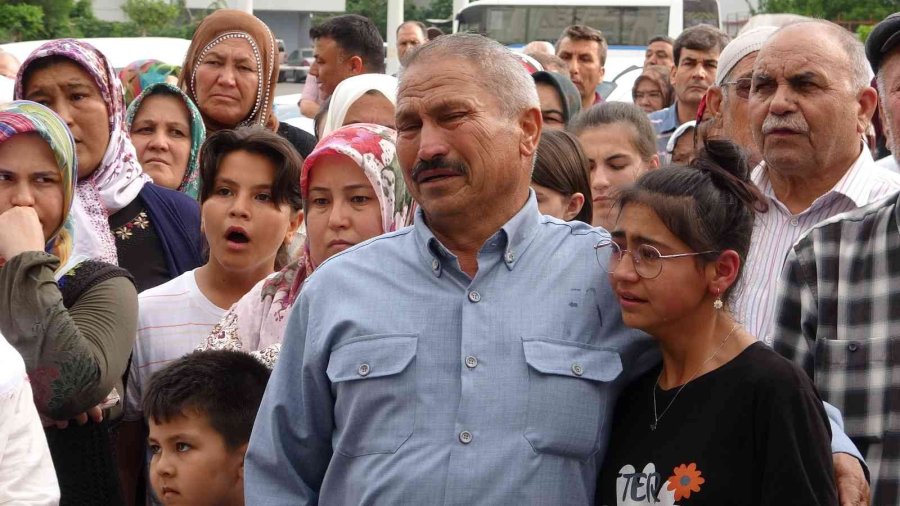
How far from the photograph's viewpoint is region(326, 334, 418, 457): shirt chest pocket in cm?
304

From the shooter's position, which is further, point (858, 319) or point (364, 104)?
point (364, 104)

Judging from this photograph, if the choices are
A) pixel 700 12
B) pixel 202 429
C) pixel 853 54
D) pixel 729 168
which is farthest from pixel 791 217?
pixel 700 12

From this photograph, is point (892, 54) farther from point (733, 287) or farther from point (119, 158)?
point (119, 158)

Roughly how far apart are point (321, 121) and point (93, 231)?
2.02m

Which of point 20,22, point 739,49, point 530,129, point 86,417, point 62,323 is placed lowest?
point 20,22

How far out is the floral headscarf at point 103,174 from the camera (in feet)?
16.3

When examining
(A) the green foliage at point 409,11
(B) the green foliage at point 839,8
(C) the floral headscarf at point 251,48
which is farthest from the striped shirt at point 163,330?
(A) the green foliage at point 409,11

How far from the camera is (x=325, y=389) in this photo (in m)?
3.16

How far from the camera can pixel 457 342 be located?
3.09 metres

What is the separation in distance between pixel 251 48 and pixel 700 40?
3.84 metres

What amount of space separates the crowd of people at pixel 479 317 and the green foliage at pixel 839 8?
131 feet

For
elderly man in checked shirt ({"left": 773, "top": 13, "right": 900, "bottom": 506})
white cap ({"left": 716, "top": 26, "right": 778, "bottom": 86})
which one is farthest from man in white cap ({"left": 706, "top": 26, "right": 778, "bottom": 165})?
elderly man in checked shirt ({"left": 773, "top": 13, "right": 900, "bottom": 506})

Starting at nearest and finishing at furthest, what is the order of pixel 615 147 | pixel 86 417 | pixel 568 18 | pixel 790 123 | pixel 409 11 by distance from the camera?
1. pixel 86 417
2. pixel 790 123
3. pixel 615 147
4. pixel 568 18
5. pixel 409 11

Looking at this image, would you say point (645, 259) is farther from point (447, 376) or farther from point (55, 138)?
point (55, 138)
